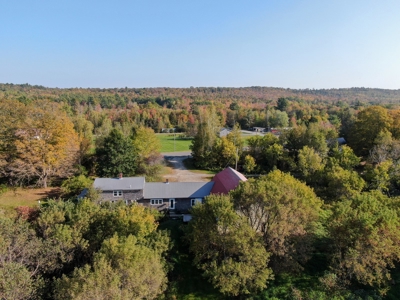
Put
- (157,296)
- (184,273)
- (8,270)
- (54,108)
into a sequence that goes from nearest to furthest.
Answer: (8,270)
(157,296)
(184,273)
(54,108)

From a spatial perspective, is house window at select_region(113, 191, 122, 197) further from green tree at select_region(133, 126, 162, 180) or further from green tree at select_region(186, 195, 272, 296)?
green tree at select_region(186, 195, 272, 296)

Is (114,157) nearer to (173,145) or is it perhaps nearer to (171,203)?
(171,203)

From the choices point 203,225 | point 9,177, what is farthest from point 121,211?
point 9,177

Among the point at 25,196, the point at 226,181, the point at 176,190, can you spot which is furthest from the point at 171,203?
the point at 25,196

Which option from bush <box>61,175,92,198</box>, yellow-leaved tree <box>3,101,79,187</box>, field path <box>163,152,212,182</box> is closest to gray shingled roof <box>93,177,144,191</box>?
bush <box>61,175,92,198</box>

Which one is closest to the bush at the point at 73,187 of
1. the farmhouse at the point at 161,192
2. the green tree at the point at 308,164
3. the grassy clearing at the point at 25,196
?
the grassy clearing at the point at 25,196

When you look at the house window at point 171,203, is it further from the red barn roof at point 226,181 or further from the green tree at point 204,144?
the green tree at point 204,144

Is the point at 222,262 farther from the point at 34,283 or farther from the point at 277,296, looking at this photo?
the point at 34,283
